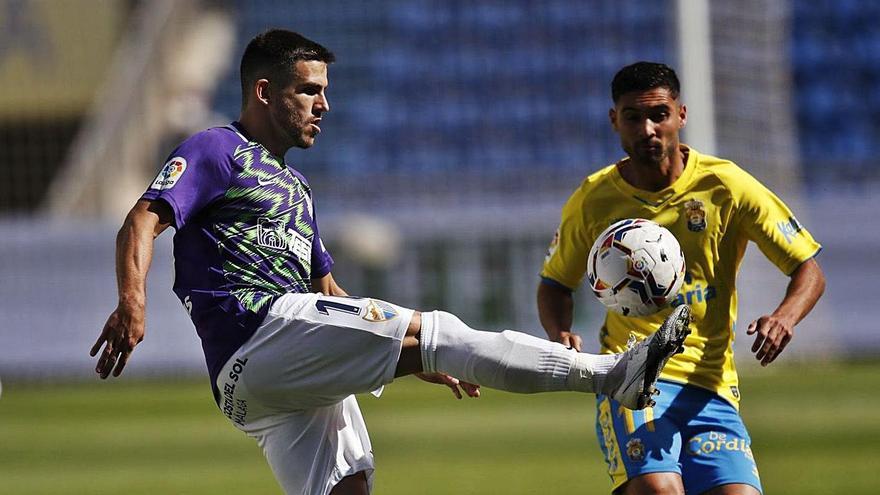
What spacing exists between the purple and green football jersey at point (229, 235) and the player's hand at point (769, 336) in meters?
1.75

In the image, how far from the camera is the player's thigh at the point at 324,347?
5047 millimetres

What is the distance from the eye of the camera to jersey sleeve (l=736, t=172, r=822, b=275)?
5645 millimetres

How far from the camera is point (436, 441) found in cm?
1241

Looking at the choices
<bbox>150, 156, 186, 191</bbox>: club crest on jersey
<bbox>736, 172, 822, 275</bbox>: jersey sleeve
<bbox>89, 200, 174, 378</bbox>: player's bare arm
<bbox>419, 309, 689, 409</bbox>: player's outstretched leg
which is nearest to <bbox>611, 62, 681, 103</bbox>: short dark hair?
<bbox>736, 172, 822, 275</bbox>: jersey sleeve

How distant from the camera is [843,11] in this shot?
2172 cm

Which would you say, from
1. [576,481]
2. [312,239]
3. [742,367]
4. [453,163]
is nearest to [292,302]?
[312,239]

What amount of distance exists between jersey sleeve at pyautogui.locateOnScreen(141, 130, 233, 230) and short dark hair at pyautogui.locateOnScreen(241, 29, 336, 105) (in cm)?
33

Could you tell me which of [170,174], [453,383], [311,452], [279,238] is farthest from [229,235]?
[453,383]

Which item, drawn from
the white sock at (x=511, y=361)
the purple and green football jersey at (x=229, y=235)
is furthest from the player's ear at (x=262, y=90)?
the white sock at (x=511, y=361)

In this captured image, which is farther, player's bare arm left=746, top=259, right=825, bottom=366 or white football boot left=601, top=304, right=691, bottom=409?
player's bare arm left=746, top=259, right=825, bottom=366

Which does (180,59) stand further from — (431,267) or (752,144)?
(752,144)

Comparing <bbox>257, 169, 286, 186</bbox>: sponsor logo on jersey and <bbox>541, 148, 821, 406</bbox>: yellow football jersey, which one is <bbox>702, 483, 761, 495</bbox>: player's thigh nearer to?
<bbox>541, 148, 821, 406</bbox>: yellow football jersey

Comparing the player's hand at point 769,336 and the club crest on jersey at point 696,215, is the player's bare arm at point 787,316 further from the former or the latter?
the club crest on jersey at point 696,215

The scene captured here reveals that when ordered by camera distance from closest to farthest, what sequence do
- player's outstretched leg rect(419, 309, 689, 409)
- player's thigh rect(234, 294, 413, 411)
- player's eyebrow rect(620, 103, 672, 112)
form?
1. player's outstretched leg rect(419, 309, 689, 409)
2. player's thigh rect(234, 294, 413, 411)
3. player's eyebrow rect(620, 103, 672, 112)
